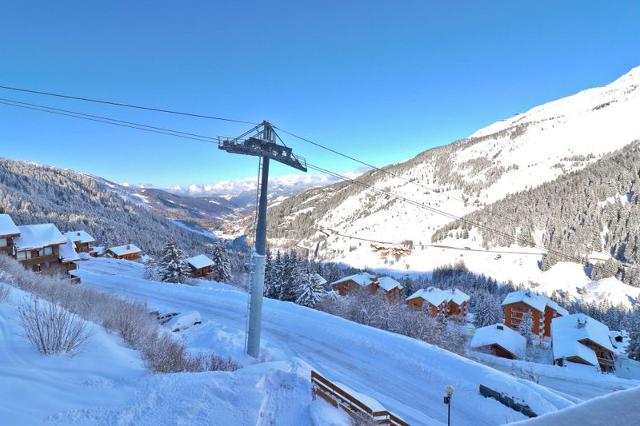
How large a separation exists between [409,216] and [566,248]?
67.3m

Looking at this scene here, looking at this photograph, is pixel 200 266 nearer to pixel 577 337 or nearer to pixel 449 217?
pixel 577 337

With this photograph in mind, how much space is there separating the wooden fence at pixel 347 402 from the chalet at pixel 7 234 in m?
32.4

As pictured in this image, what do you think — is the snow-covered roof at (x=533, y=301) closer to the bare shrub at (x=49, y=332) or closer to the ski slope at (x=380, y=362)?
the ski slope at (x=380, y=362)

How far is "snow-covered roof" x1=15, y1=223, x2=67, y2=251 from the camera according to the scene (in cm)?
2992

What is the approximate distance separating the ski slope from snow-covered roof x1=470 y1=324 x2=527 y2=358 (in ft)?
78.1

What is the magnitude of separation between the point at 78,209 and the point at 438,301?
5135 inches

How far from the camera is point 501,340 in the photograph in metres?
36.1

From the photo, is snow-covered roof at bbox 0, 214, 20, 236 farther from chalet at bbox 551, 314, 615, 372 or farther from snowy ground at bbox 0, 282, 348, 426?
chalet at bbox 551, 314, 615, 372

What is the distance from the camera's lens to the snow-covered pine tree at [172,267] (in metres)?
38.7

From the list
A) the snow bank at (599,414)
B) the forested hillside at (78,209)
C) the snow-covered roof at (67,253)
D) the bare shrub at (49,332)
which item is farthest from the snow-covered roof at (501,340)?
the forested hillside at (78,209)

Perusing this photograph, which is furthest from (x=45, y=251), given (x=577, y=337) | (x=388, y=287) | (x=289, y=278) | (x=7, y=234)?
(x=577, y=337)

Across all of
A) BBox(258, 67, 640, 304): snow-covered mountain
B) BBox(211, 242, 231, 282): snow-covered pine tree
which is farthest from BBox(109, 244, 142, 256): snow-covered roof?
BBox(258, 67, 640, 304): snow-covered mountain

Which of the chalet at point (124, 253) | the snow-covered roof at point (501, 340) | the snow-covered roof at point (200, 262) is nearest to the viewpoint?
the snow-covered roof at point (501, 340)

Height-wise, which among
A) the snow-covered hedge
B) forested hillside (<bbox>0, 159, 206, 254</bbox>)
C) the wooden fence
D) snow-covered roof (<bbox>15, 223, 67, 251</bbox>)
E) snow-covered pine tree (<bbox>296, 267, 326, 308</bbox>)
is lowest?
snow-covered pine tree (<bbox>296, 267, 326, 308</bbox>)
